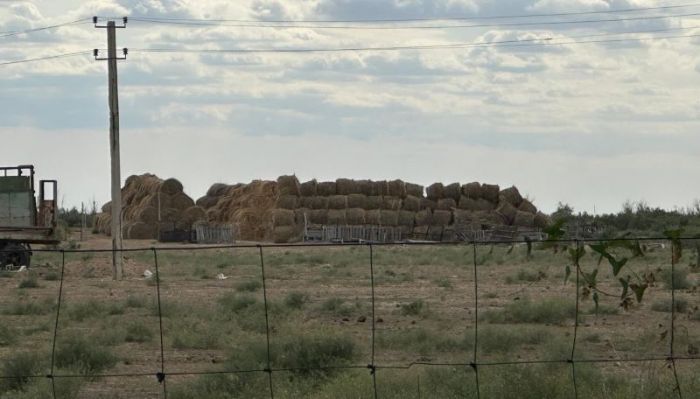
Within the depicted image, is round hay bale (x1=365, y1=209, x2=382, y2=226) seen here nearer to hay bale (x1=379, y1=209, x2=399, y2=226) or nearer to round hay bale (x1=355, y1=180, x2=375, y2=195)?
hay bale (x1=379, y1=209, x2=399, y2=226)

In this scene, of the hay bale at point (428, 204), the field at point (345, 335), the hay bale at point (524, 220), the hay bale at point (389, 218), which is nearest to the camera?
the field at point (345, 335)

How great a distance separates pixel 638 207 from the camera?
77.4 meters

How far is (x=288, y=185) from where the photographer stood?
206ft

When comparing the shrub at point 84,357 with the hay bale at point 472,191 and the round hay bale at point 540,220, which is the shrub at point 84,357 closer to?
the round hay bale at point 540,220

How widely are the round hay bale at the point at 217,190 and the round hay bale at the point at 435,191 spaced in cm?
1294

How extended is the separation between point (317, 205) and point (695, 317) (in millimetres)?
41012

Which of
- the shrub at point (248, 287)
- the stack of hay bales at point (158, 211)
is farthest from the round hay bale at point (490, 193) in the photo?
the shrub at point (248, 287)

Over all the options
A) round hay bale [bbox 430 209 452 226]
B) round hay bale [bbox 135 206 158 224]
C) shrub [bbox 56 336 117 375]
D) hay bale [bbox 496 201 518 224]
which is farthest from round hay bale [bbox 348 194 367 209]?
shrub [bbox 56 336 117 375]

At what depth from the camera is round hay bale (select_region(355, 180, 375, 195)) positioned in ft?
206

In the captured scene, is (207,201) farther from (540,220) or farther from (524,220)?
(540,220)

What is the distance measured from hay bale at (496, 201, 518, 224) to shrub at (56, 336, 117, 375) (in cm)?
4620

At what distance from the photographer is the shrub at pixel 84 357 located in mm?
15883

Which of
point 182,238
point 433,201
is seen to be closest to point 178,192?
point 182,238

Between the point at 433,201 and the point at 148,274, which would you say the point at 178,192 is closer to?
the point at 433,201
